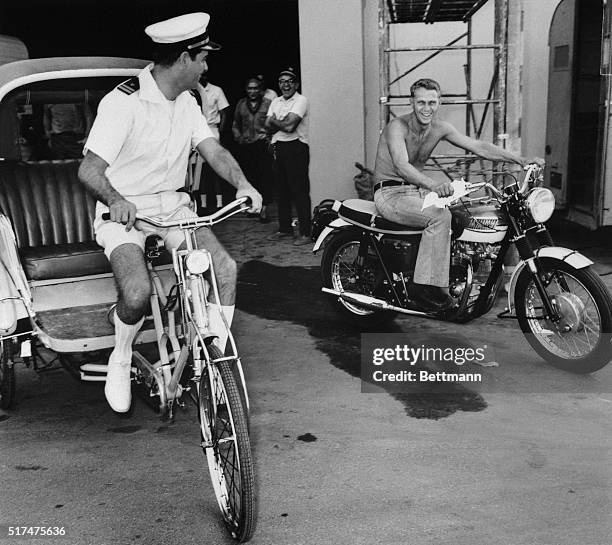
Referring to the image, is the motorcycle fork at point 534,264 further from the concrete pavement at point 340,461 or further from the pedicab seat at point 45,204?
the pedicab seat at point 45,204

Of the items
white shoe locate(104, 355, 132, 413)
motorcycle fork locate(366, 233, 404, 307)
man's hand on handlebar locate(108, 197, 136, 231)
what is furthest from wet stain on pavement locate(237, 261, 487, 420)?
man's hand on handlebar locate(108, 197, 136, 231)

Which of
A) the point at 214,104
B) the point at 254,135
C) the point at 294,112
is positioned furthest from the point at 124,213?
the point at 254,135

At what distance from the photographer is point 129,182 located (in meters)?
4.29

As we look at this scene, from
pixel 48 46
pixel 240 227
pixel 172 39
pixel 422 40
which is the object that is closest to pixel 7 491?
pixel 172 39

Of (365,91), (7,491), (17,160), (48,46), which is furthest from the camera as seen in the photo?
(48,46)

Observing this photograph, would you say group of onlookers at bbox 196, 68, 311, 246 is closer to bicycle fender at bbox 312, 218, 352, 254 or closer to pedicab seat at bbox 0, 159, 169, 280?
bicycle fender at bbox 312, 218, 352, 254

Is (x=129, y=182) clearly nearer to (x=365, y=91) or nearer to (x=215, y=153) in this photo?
(x=215, y=153)

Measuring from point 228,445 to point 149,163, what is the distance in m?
1.66

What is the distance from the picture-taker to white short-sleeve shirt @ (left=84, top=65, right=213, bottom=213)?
13.3 ft

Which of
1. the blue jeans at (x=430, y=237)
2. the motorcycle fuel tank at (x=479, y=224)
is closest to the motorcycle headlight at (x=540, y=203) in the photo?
the motorcycle fuel tank at (x=479, y=224)

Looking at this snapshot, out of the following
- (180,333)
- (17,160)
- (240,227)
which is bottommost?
(240,227)

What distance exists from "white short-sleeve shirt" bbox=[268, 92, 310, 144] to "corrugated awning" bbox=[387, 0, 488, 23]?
4.85ft

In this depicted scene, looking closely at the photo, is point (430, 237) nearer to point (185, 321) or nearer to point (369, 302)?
point (369, 302)

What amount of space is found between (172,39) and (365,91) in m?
6.44
